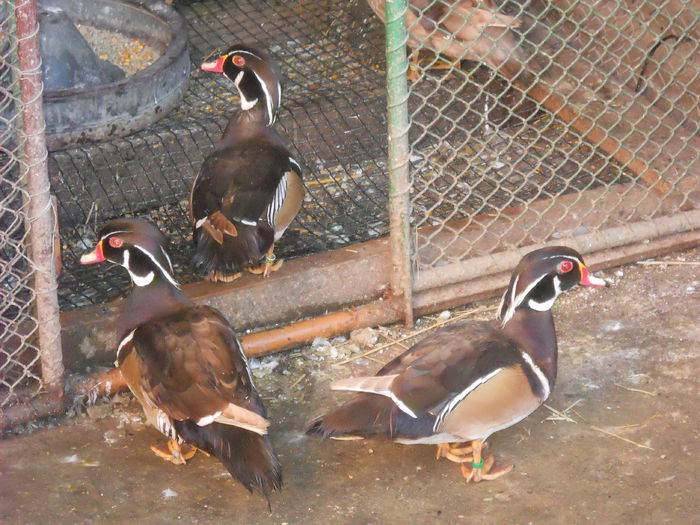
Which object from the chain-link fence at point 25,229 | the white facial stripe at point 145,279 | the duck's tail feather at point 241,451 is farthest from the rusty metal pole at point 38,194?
the duck's tail feather at point 241,451

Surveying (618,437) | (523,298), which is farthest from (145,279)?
(618,437)

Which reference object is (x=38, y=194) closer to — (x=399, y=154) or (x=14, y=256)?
(x=14, y=256)

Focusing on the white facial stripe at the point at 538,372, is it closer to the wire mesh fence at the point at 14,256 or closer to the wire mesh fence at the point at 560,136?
the wire mesh fence at the point at 560,136

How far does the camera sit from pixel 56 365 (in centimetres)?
380

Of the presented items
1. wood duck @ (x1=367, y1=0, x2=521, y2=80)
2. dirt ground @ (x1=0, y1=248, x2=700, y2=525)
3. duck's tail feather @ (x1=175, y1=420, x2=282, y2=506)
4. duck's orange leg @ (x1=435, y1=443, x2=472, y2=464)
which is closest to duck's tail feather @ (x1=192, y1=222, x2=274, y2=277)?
dirt ground @ (x1=0, y1=248, x2=700, y2=525)

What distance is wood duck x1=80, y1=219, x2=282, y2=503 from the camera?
3.36 m

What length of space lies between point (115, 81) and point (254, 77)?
132cm

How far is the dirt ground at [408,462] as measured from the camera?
11.2ft

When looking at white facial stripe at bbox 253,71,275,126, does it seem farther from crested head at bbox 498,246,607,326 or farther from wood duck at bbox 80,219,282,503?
crested head at bbox 498,246,607,326

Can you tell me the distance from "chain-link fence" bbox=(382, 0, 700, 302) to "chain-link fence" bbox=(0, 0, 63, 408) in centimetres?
127

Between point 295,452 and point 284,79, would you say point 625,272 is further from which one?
point 284,79

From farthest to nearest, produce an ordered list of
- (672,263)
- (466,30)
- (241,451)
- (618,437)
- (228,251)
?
1. (466,30)
2. (672,263)
3. (228,251)
4. (618,437)
5. (241,451)

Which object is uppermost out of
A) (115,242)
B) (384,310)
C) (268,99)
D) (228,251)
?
(268,99)

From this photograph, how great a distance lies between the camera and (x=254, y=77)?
4.69m
